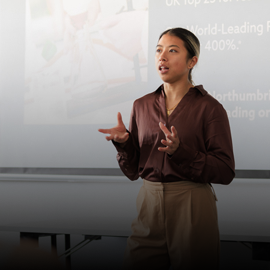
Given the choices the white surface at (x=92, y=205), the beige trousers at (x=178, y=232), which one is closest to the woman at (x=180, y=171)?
the beige trousers at (x=178, y=232)

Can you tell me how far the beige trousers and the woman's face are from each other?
44cm

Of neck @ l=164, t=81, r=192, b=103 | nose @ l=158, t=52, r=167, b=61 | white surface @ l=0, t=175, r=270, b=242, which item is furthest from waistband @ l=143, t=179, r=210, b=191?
white surface @ l=0, t=175, r=270, b=242

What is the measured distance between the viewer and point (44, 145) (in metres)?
2.86

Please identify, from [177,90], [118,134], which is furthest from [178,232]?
[177,90]

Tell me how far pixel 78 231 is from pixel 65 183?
0.48 metres

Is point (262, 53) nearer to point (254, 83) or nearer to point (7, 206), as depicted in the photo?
point (254, 83)

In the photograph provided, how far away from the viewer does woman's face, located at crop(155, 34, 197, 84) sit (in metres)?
1.22

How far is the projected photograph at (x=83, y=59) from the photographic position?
8.81ft

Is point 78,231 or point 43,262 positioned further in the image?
point 78,231

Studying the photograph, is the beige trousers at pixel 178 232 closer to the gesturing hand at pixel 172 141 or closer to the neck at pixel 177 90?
the gesturing hand at pixel 172 141

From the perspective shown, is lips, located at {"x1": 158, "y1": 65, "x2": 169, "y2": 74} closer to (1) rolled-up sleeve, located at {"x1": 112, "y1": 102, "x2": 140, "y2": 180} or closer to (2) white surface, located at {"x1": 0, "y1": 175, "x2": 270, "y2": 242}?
(1) rolled-up sleeve, located at {"x1": 112, "y1": 102, "x2": 140, "y2": 180}

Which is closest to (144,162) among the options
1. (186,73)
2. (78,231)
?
(186,73)

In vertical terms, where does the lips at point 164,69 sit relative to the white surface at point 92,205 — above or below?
above

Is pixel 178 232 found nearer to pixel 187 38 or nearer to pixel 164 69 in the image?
pixel 164 69
